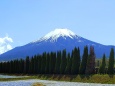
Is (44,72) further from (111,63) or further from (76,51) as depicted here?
(111,63)

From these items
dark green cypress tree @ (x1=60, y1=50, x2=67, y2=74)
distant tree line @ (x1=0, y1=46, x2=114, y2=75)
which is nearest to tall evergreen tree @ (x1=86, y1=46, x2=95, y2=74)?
distant tree line @ (x1=0, y1=46, x2=114, y2=75)

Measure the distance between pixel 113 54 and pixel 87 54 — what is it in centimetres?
807

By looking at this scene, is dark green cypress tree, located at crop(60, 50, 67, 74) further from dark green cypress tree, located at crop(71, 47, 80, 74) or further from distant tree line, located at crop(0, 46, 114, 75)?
dark green cypress tree, located at crop(71, 47, 80, 74)

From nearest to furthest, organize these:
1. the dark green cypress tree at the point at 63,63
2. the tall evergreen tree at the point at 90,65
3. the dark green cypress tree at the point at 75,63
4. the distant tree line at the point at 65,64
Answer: the distant tree line at the point at 65,64, the tall evergreen tree at the point at 90,65, the dark green cypress tree at the point at 75,63, the dark green cypress tree at the point at 63,63

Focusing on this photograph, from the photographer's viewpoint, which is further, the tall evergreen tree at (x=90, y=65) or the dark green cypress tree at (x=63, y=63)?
the dark green cypress tree at (x=63, y=63)


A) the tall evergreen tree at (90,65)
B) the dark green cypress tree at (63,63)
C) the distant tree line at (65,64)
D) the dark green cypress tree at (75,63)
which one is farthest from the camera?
the dark green cypress tree at (63,63)

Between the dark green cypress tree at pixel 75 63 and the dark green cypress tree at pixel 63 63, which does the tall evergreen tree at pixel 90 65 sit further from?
the dark green cypress tree at pixel 63 63

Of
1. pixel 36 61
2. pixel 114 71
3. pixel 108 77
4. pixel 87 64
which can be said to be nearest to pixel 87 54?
pixel 87 64

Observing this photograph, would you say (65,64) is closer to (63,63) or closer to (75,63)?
(63,63)

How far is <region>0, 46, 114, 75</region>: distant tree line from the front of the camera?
84.8m

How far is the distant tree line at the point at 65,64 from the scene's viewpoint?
3339 inches

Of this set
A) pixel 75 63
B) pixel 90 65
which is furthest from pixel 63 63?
pixel 90 65

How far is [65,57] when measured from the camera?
96.4 metres

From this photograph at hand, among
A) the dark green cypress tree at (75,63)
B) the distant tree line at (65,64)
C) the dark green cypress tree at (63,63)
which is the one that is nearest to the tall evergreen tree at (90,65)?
the distant tree line at (65,64)
